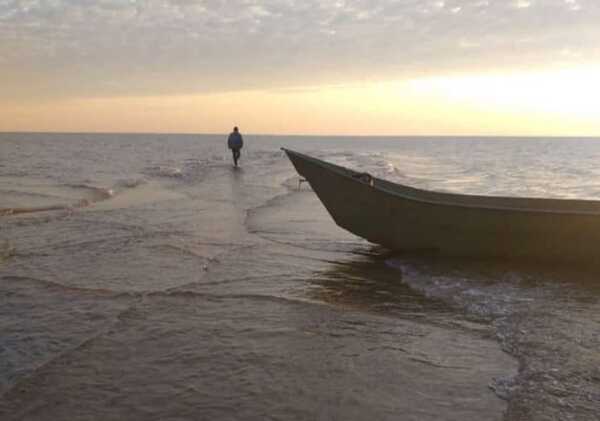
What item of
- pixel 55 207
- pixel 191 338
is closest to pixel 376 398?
pixel 191 338

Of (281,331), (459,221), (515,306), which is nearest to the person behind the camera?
(281,331)

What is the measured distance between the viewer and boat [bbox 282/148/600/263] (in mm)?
8445

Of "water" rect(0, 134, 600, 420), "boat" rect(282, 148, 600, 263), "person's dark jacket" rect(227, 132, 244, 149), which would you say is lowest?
"water" rect(0, 134, 600, 420)

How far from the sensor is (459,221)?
8.88m

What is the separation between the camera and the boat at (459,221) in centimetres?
845

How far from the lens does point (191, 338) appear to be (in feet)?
17.9

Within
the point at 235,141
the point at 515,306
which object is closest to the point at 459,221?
the point at 515,306

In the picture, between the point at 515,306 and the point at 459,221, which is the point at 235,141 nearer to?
the point at 459,221

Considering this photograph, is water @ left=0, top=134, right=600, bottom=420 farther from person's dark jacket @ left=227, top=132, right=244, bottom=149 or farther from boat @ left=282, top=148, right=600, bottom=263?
person's dark jacket @ left=227, top=132, right=244, bottom=149

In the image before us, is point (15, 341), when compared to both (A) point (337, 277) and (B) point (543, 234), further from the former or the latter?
(B) point (543, 234)

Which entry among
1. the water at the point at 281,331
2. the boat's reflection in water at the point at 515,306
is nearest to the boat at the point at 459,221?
the boat's reflection in water at the point at 515,306

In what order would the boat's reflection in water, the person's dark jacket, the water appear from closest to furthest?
the water → the boat's reflection in water → the person's dark jacket

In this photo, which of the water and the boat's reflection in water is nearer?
the water

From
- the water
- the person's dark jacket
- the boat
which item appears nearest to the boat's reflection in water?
the water
